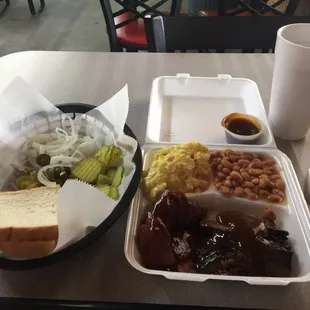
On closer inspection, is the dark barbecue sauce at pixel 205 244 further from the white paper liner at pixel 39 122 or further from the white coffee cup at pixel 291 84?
the white coffee cup at pixel 291 84

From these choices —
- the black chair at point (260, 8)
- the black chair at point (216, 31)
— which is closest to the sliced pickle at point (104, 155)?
the black chair at point (216, 31)

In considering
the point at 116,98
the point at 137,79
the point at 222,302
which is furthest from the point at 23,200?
the point at 137,79

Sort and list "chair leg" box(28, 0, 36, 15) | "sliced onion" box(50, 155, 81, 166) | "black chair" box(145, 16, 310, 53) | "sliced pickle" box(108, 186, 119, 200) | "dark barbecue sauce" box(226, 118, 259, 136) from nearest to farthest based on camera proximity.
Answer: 1. "sliced pickle" box(108, 186, 119, 200)
2. "sliced onion" box(50, 155, 81, 166)
3. "dark barbecue sauce" box(226, 118, 259, 136)
4. "black chair" box(145, 16, 310, 53)
5. "chair leg" box(28, 0, 36, 15)

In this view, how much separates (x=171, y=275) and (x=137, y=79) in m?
0.82

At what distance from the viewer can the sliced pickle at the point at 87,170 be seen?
0.82m

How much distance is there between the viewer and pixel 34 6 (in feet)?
14.5

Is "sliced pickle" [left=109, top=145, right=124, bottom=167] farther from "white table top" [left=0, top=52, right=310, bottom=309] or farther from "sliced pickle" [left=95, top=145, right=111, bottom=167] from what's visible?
"white table top" [left=0, top=52, right=310, bottom=309]

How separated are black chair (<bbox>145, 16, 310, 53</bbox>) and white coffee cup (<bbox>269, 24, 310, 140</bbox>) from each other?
18.1 inches

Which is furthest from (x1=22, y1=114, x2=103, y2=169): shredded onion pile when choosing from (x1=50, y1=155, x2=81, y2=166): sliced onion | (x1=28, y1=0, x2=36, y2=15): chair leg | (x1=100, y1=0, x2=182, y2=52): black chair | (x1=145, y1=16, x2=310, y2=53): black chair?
(x1=28, y1=0, x2=36, y2=15): chair leg

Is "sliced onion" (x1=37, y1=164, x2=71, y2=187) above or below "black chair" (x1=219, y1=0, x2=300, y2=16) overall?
above

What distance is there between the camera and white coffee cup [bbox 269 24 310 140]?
91 centimetres

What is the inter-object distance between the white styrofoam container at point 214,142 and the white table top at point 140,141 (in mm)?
26

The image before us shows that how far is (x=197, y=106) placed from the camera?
4.05ft

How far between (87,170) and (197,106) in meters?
0.52
